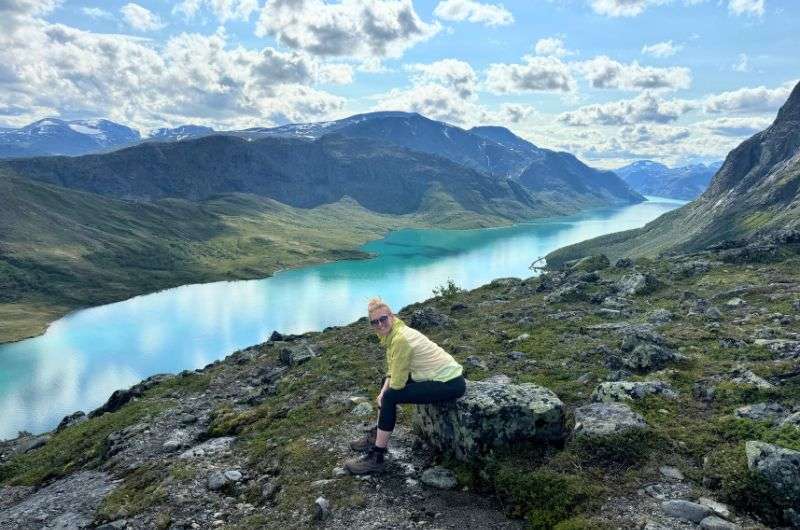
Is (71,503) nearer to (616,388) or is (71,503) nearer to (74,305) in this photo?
(616,388)

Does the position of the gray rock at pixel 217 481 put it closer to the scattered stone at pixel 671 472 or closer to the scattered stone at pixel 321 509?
the scattered stone at pixel 321 509

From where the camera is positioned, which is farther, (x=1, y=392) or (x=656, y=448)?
(x=1, y=392)

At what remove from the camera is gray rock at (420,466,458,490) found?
43.2 feet

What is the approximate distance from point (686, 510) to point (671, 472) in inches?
64.2

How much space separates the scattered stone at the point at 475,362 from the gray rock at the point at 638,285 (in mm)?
19515

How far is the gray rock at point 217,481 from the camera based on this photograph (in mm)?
15727

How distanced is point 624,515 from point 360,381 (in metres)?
16.4

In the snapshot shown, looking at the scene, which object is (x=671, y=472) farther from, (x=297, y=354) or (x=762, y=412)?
(x=297, y=354)

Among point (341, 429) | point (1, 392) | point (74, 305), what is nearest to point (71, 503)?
point (341, 429)

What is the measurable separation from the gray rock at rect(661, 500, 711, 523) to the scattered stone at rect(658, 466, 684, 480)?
113 cm

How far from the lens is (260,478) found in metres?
15.8

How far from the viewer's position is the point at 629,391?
16.5 meters

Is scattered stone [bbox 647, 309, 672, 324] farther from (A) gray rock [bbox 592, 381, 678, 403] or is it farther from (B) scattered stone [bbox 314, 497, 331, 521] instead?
(B) scattered stone [bbox 314, 497, 331, 521]

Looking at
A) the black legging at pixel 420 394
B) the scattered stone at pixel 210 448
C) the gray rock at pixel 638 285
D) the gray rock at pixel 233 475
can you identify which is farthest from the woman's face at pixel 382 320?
the gray rock at pixel 638 285
